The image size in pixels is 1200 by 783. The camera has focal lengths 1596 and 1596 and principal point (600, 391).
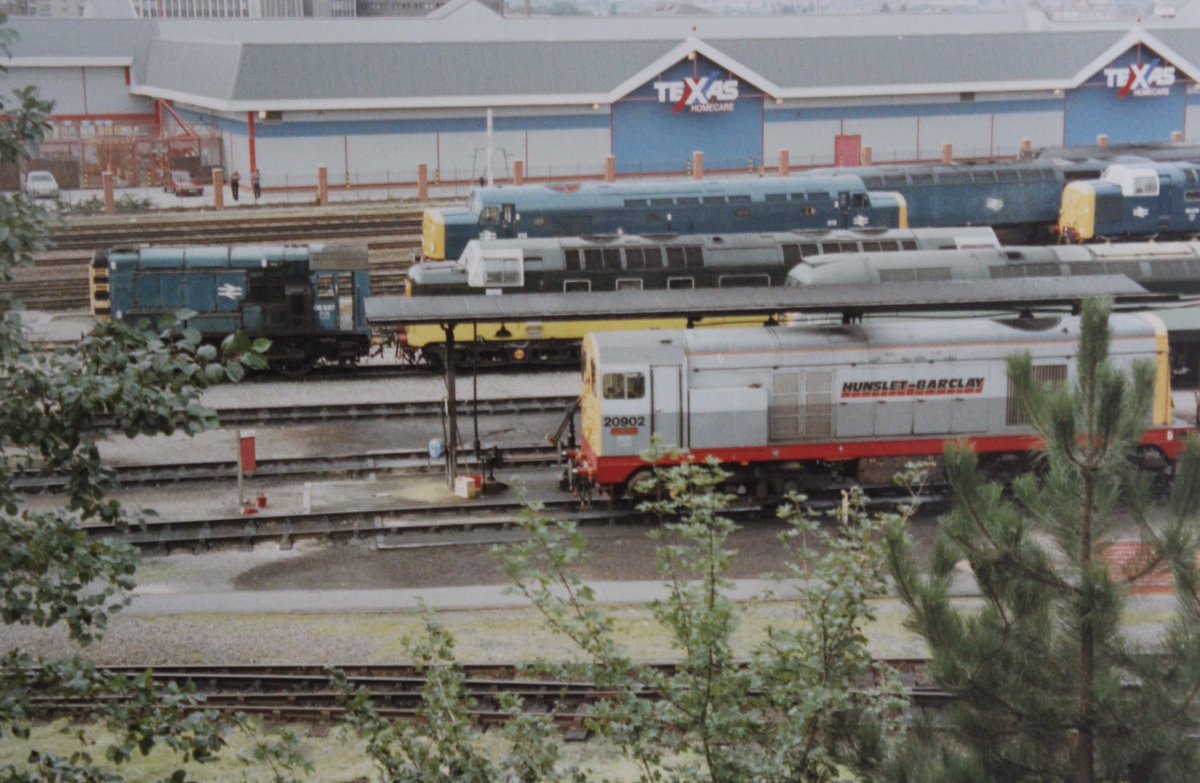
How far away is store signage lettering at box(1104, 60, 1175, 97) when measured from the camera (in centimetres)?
6806

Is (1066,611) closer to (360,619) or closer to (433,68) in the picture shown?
(360,619)

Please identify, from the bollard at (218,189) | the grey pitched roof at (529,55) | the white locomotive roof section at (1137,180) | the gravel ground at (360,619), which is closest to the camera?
the gravel ground at (360,619)

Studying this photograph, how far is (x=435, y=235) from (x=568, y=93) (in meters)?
19.3

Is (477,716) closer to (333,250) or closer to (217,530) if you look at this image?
(217,530)

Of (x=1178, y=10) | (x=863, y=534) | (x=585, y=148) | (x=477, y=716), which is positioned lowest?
(x=477, y=716)

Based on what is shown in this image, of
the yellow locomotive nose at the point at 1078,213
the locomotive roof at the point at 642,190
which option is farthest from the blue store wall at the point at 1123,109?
the locomotive roof at the point at 642,190

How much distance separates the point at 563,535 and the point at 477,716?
836 centimetres

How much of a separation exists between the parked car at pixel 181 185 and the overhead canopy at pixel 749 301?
31935 mm

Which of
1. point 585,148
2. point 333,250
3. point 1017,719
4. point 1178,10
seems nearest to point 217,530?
point 333,250

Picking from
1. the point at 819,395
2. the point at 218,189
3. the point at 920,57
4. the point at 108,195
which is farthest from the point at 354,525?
the point at 920,57

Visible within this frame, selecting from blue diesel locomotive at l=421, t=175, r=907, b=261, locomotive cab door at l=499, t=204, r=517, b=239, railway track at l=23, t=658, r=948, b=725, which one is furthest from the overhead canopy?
locomotive cab door at l=499, t=204, r=517, b=239

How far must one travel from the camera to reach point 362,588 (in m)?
25.1

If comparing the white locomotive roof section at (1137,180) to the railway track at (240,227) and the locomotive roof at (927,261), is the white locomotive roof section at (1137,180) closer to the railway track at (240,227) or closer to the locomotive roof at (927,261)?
the locomotive roof at (927,261)

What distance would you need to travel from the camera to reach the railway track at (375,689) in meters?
19.9
